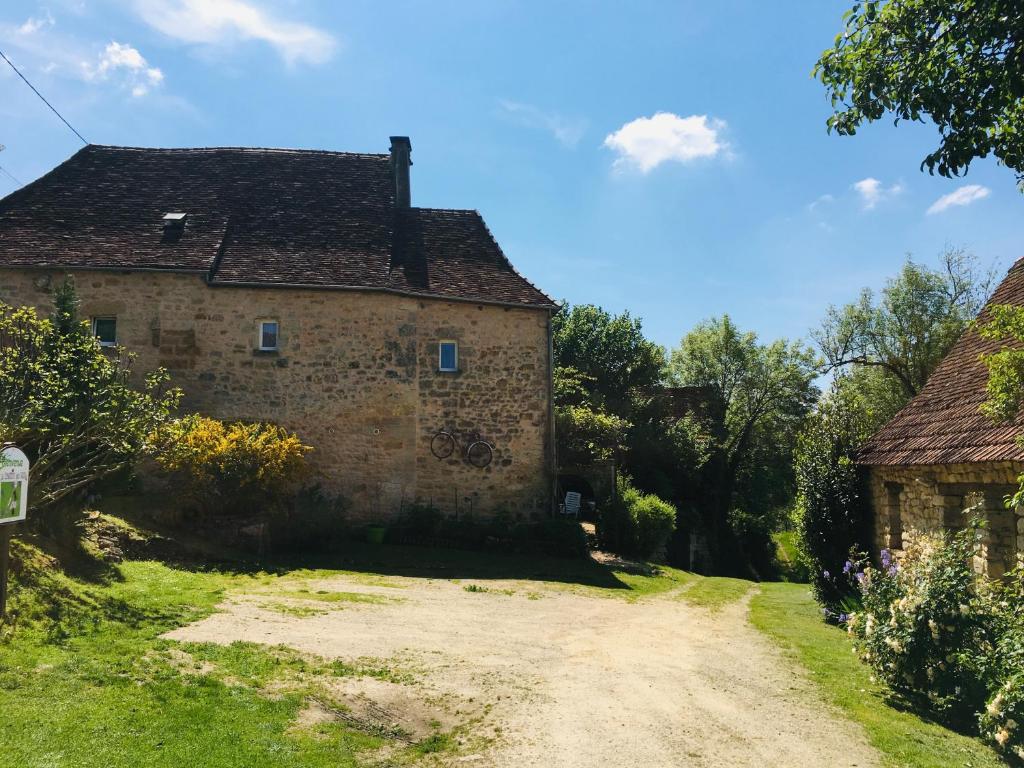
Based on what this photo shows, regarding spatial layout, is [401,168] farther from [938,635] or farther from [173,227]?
[938,635]

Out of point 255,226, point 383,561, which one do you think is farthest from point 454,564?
point 255,226

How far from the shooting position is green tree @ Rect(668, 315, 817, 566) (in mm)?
29281

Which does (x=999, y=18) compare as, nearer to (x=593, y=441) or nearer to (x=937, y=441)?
(x=937, y=441)

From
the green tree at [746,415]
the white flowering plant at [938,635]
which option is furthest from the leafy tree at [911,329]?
the white flowering plant at [938,635]

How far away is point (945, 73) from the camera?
6992 mm

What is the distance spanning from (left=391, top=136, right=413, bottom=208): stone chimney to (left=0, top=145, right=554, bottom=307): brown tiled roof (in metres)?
0.30

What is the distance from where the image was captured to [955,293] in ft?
92.9

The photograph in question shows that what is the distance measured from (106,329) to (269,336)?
3.67m

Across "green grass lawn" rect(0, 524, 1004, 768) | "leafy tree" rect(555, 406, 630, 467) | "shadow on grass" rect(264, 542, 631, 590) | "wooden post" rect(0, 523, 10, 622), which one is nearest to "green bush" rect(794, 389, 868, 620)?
"green grass lawn" rect(0, 524, 1004, 768)

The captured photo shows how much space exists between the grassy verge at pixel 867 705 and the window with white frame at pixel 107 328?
14946 mm

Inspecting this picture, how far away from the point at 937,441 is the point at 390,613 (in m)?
7.98

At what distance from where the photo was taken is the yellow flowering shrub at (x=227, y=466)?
1380 centimetres

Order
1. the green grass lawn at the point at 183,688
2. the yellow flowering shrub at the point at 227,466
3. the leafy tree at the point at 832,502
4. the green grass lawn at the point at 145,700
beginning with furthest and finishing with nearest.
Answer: the yellow flowering shrub at the point at 227,466 < the leafy tree at the point at 832,502 < the green grass lawn at the point at 183,688 < the green grass lawn at the point at 145,700

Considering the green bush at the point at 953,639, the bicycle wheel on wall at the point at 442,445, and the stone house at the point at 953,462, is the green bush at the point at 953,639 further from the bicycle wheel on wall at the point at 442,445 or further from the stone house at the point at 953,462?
the bicycle wheel on wall at the point at 442,445
